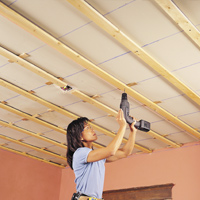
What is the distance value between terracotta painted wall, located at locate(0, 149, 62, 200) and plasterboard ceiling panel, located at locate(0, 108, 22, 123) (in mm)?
1631

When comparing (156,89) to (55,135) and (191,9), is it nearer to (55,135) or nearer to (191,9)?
(191,9)

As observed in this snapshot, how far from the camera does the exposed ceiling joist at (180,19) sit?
3.10 meters

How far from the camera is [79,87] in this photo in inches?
185

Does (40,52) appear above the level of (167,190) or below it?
above

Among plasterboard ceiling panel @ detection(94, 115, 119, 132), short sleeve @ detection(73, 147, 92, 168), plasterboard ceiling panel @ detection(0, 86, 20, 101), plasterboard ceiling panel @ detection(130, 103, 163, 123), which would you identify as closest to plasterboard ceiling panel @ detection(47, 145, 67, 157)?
plasterboard ceiling panel @ detection(94, 115, 119, 132)

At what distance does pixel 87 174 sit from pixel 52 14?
170cm

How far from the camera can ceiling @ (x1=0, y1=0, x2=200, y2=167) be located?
3.35 meters

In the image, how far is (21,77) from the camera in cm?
454

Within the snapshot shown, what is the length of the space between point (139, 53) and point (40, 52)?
44.1 inches

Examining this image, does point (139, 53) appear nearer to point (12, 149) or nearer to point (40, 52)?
point (40, 52)

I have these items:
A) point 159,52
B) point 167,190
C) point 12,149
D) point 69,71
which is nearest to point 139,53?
point 159,52

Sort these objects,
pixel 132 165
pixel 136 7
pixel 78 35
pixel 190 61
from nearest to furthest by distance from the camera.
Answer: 1. pixel 136 7
2. pixel 78 35
3. pixel 190 61
4. pixel 132 165

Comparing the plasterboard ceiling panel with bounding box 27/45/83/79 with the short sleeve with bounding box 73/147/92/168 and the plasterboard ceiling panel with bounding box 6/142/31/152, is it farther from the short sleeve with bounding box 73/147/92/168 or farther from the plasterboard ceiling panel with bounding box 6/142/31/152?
the plasterboard ceiling panel with bounding box 6/142/31/152

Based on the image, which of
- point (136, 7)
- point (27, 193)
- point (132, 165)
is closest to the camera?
point (136, 7)
